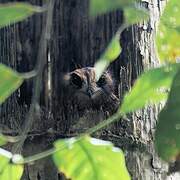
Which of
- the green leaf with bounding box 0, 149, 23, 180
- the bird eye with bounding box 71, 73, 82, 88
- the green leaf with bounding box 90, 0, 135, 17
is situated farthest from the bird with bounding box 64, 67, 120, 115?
the green leaf with bounding box 90, 0, 135, 17

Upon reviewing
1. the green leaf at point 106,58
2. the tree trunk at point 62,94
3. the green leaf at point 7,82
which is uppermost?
the green leaf at point 106,58

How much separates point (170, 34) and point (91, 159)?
120mm

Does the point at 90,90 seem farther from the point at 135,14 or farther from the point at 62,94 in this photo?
the point at 135,14

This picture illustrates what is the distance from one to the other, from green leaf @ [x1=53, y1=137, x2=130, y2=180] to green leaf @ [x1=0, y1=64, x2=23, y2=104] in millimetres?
60

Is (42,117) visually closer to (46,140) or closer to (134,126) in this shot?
(46,140)

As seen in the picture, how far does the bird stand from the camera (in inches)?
39.3

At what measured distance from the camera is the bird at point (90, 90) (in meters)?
1.00

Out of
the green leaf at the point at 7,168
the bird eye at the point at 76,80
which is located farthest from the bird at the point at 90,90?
the green leaf at the point at 7,168

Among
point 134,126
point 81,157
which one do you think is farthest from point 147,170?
point 81,157

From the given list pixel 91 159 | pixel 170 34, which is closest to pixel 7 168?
pixel 91 159

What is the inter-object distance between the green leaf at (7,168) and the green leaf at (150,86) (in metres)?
0.10

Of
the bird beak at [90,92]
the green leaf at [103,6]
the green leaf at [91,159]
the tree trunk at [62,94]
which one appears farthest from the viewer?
the tree trunk at [62,94]

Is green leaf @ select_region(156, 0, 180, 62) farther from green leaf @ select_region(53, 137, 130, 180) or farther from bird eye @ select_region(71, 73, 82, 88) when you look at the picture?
bird eye @ select_region(71, 73, 82, 88)

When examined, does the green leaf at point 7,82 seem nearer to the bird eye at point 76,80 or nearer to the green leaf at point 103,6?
the green leaf at point 103,6
